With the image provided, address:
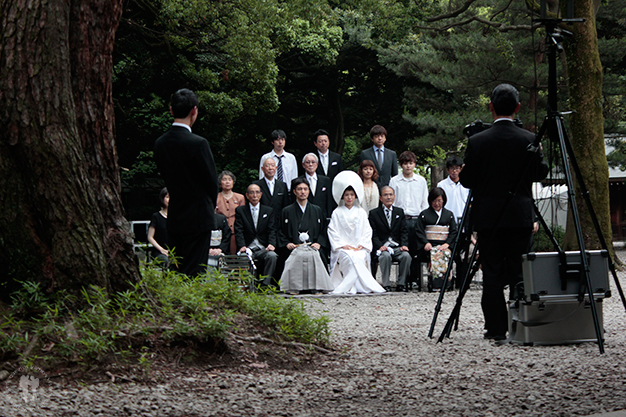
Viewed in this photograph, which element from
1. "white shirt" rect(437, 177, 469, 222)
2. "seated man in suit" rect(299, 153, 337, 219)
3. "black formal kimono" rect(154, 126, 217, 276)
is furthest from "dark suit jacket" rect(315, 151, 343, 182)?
"black formal kimono" rect(154, 126, 217, 276)

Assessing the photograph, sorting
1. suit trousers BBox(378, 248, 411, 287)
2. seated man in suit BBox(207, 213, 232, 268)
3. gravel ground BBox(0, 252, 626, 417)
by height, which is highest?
seated man in suit BBox(207, 213, 232, 268)

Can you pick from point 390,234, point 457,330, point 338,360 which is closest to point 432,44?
point 390,234

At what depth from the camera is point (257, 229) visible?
1205cm

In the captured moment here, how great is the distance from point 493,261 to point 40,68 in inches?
147

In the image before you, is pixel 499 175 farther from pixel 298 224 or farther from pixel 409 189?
pixel 409 189

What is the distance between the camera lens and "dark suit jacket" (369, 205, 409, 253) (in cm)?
1241

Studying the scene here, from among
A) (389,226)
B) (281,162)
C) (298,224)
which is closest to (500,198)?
(298,224)

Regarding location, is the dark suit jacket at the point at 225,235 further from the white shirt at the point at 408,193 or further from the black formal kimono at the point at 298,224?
the white shirt at the point at 408,193

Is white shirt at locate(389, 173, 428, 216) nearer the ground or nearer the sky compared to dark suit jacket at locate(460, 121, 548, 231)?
nearer the sky

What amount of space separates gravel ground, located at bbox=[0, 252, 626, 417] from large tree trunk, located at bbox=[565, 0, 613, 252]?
8.12 m

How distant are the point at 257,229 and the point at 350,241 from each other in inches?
57.3

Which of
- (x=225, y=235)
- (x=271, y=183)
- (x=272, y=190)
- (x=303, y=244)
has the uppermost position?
(x=271, y=183)

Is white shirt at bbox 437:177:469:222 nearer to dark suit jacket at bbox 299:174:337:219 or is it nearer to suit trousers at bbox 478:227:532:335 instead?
dark suit jacket at bbox 299:174:337:219

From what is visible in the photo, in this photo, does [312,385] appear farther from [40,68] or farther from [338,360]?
[40,68]
